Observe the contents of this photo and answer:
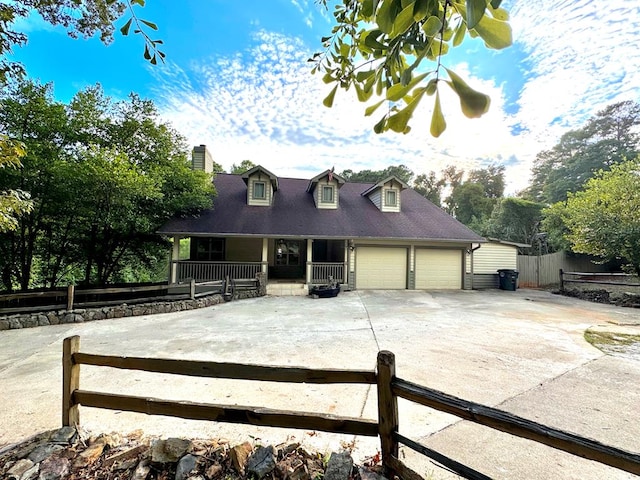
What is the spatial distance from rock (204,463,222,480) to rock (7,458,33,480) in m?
1.21

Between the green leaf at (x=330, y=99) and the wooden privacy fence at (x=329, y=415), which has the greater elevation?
the green leaf at (x=330, y=99)

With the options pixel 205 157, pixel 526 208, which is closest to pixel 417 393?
pixel 205 157

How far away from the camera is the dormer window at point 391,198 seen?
46.1 ft

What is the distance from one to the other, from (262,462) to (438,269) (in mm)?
12505

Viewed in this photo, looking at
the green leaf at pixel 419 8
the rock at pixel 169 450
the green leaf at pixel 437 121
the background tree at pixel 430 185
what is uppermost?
the background tree at pixel 430 185

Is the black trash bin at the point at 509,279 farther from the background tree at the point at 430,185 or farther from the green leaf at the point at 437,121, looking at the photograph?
the background tree at the point at 430,185

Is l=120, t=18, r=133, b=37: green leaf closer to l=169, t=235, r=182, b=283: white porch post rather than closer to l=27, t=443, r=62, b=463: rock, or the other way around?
l=27, t=443, r=62, b=463: rock

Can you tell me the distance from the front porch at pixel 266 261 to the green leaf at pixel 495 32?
424 inches

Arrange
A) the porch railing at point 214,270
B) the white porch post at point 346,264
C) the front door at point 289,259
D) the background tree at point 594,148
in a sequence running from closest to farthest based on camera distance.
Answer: the porch railing at point 214,270 → the white porch post at point 346,264 → the front door at point 289,259 → the background tree at point 594,148

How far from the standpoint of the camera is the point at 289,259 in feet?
45.7

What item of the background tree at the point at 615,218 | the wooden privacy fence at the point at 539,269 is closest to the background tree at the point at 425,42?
the background tree at the point at 615,218

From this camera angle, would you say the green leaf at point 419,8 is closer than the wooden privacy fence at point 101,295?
Yes

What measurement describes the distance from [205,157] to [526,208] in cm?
→ 2200

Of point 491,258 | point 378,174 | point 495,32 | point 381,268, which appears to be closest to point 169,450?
point 495,32
